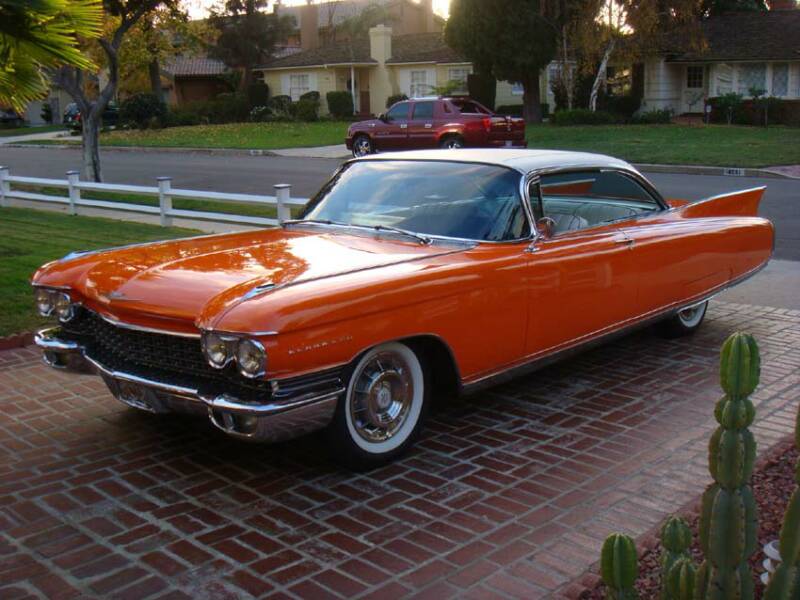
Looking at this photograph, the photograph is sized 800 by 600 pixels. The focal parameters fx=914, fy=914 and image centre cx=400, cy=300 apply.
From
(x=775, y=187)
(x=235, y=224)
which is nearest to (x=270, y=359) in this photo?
(x=235, y=224)

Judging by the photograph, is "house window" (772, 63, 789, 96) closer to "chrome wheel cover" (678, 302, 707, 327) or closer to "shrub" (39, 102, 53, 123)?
"chrome wheel cover" (678, 302, 707, 327)

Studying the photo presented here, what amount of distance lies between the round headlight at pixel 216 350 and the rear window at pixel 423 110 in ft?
68.0

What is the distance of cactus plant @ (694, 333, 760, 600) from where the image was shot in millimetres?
2529

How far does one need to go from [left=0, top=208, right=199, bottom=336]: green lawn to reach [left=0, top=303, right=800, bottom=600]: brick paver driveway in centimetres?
161

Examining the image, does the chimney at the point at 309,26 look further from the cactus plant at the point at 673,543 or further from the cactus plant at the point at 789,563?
the cactus plant at the point at 789,563

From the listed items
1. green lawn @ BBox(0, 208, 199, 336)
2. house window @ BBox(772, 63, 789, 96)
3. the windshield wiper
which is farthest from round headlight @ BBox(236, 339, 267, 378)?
house window @ BBox(772, 63, 789, 96)

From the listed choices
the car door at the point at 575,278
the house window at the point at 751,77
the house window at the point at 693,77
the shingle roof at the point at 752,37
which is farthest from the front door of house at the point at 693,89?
the car door at the point at 575,278

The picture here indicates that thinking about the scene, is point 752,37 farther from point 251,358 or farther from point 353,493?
point 251,358

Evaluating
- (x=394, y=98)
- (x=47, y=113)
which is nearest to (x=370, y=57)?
(x=394, y=98)

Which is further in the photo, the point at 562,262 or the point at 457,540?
the point at 562,262

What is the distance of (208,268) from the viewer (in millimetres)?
4828

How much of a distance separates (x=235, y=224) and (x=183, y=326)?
30.5 feet

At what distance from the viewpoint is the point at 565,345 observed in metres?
5.53

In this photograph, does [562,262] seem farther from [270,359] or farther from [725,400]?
[725,400]
